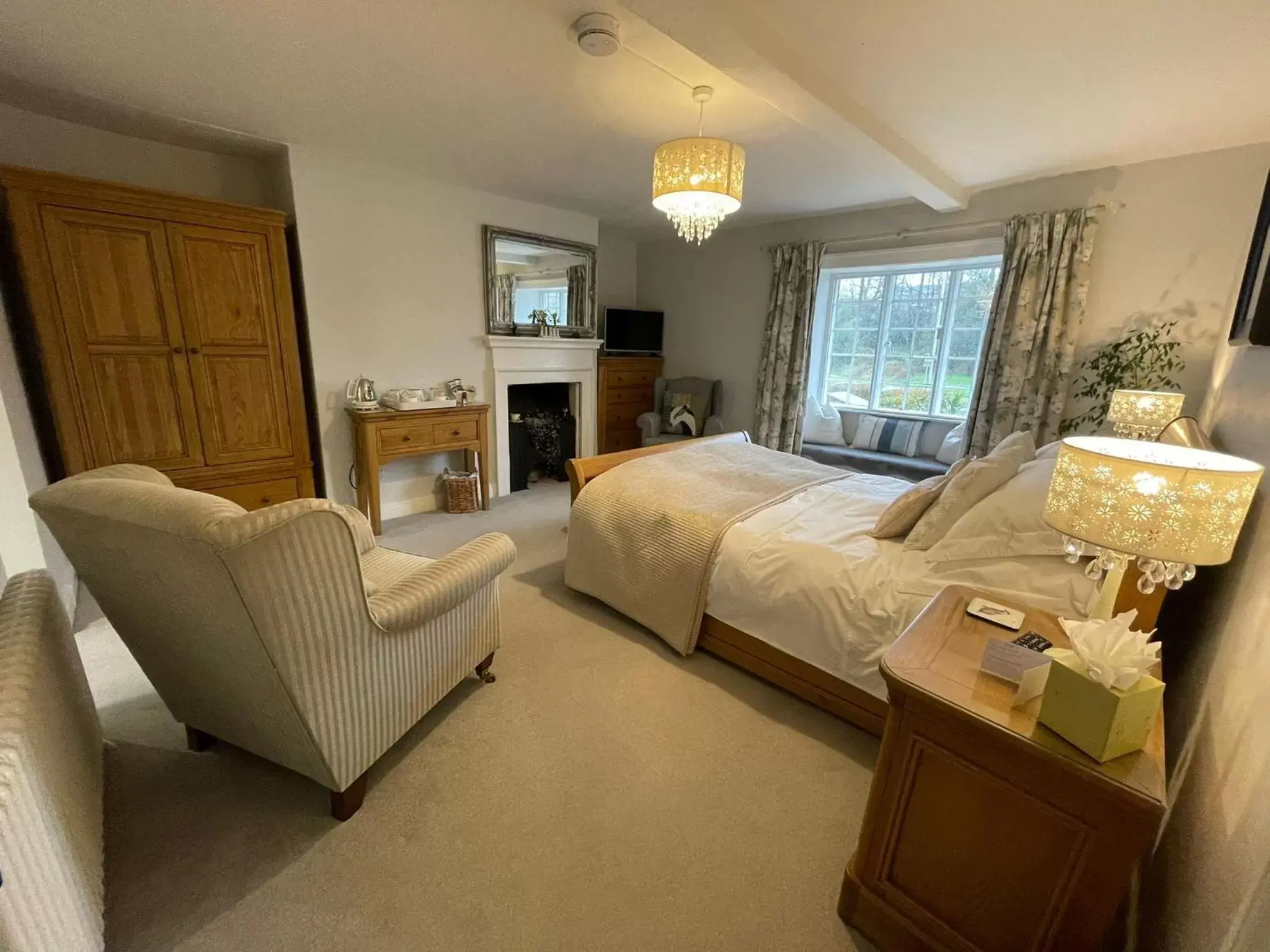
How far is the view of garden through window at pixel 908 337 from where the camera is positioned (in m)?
4.09

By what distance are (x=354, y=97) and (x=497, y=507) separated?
2750 millimetres

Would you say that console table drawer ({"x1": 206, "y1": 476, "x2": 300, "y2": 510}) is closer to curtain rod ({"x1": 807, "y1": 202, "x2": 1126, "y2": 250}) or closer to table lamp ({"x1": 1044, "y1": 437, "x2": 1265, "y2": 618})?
table lamp ({"x1": 1044, "y1": 437, "x2": 1265, "y2": 618})

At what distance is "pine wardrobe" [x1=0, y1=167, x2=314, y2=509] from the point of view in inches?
96.7

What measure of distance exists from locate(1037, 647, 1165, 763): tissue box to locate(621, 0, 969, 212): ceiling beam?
2.01m

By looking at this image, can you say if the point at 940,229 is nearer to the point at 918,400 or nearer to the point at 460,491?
the point at 918,400

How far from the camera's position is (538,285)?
14.8ft

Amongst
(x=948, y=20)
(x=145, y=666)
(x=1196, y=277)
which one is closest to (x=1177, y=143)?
(x=1196, y=277)

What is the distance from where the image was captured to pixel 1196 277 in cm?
296

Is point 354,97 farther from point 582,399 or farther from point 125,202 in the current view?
point 582,399

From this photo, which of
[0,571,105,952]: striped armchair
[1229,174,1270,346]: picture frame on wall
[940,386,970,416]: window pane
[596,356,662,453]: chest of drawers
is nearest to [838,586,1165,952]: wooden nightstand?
[1229,174,1270,346]: picture frame on wall

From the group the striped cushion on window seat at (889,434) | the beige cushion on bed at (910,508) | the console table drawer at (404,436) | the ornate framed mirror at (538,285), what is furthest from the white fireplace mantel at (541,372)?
the beige cushion on bed at (910,508)

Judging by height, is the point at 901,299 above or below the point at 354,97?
below

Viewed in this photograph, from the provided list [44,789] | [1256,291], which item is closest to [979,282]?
[1256,291]

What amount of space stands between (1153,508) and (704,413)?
14.4 ft
